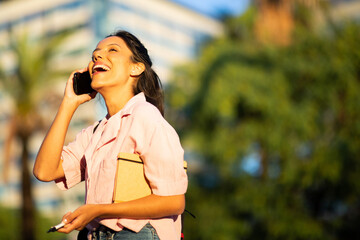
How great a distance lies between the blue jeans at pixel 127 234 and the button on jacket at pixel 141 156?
0.7 inches

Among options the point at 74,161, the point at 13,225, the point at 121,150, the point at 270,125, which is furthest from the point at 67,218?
the point at 13,225

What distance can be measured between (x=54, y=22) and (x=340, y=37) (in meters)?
38.0

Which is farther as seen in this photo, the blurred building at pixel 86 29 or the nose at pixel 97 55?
the blurred building at pixel 86 29

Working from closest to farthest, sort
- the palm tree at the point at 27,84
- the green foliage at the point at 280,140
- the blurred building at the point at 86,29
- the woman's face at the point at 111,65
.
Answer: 1. the woman's face at the point at 111,65
2. the green foliage at the point at 280,140
3. the palm tree at the point at 27,84
4. the blurred building at the point at 86,29

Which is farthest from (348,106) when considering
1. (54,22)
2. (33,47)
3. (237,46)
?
(54,22)

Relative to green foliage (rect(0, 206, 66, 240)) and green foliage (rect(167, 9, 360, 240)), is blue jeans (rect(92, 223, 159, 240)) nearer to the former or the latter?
green foliage (rect(167, 9, 360, 240))

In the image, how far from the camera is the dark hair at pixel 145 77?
2.63 m

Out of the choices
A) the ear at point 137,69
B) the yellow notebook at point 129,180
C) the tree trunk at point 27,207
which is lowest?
the tree trunk at point 27,207

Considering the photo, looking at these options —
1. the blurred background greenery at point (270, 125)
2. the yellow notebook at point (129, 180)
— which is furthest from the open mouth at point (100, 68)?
the blurred background greenery at point (270, 125)

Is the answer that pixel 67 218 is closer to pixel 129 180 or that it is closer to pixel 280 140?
pixel 129 180

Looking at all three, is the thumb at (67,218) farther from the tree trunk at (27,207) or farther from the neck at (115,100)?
the tree trunk at (27,207)

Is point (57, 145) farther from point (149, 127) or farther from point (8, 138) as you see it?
point (8, 138)

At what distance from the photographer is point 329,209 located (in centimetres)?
1564

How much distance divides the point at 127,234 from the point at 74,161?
0.54m
